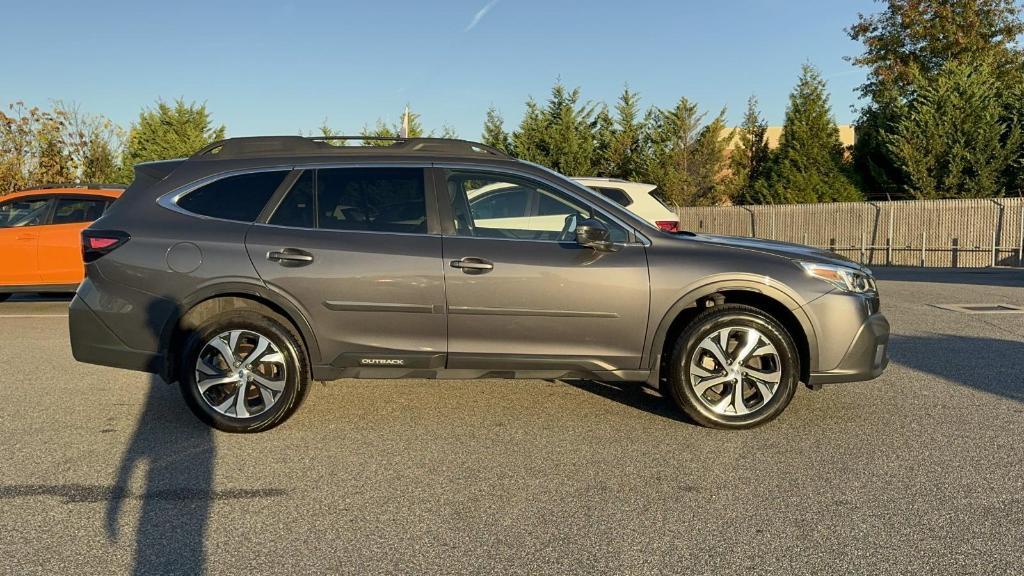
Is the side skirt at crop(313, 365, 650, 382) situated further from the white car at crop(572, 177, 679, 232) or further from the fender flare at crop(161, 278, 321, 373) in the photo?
the white car at crop(572, 177, 679, 232)

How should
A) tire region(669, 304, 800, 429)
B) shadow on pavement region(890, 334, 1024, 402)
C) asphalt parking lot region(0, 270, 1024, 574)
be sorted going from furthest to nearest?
shadow on pavement region(890, 334, 1024, 402), tire region(669, 304, 800, 429), asphalt parking lot region(0, 270, 1024, 574)

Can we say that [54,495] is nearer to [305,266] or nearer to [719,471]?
[305,266]

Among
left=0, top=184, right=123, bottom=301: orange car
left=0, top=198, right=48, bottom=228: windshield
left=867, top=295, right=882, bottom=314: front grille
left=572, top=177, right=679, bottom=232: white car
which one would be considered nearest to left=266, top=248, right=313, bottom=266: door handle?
left=867, top=295, right=882, bottom=314: front grille

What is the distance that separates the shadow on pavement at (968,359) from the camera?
6.10 m

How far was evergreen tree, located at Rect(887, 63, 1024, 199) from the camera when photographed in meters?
26.6

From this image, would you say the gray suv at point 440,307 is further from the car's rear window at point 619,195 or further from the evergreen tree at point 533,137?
the evergreen tree at point 533,137

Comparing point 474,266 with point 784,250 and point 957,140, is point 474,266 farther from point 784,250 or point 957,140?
point 957,140

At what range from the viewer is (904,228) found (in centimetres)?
2616

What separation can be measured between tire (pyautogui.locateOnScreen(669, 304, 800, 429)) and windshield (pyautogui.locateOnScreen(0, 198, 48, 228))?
359 inches

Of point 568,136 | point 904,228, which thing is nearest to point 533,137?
point 568,136

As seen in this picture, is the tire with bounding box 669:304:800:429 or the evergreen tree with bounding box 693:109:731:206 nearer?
the tire with bounding box 669:304:800:429

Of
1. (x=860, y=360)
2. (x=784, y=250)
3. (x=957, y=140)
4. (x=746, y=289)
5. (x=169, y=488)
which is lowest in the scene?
(x=169, y=488)

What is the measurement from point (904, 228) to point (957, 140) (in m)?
4.00

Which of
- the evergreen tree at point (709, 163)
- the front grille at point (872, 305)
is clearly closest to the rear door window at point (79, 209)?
the front grille at point (872, 305)
